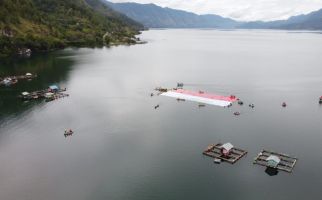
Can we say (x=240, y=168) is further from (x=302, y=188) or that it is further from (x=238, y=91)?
(x=238, y=91)

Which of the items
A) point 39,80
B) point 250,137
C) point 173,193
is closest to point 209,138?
point 250,137

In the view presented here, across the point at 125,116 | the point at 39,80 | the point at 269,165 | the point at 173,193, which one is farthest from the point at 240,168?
the point at 39,80

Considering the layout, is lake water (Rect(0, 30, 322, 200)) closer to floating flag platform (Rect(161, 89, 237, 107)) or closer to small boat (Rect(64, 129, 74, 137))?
small boat (Rect(64, 129, 74, 137))

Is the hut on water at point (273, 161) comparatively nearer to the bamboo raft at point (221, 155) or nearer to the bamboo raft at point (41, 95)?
the bamboo raft at point (221, 155)

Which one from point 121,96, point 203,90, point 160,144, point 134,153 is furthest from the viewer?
point 203,90

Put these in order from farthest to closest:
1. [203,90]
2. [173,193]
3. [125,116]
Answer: [203,90], [125,116], [173,193]

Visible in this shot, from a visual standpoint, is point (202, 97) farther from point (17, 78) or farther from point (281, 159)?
point (17, 78)

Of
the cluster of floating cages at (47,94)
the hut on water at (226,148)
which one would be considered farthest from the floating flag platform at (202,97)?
the hut on water at (226,148)

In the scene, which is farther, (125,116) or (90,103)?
(90,103)
